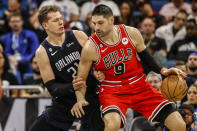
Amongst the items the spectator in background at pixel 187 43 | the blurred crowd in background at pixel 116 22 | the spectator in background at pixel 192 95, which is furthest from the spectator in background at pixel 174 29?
the spectator in background at pixel 192 95

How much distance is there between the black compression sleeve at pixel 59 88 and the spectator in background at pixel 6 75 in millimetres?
2907

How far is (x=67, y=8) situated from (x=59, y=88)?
204 inches

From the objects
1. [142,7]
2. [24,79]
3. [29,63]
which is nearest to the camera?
[24,79]

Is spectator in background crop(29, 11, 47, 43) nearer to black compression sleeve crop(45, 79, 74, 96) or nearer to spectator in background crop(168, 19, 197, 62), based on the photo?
spectator in background crop(168, 19, 197, 62)

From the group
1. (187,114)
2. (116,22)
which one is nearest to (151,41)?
(116,22)

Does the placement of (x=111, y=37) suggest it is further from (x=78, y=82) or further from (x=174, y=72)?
(x=174, y=72)

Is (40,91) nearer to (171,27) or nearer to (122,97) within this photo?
(122,97)

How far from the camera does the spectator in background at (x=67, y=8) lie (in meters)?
9.83

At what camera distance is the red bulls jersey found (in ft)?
16.1

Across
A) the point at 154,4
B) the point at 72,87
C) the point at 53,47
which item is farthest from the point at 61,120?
the point at 154,4

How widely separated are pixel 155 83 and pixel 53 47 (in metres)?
2.35

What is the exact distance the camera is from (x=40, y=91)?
23.7 feet

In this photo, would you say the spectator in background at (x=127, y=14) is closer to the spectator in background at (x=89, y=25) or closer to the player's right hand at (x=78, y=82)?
the spectator in background at (x=89, y=25)

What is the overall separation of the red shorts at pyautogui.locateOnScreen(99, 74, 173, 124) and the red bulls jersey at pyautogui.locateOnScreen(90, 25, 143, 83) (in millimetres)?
107
